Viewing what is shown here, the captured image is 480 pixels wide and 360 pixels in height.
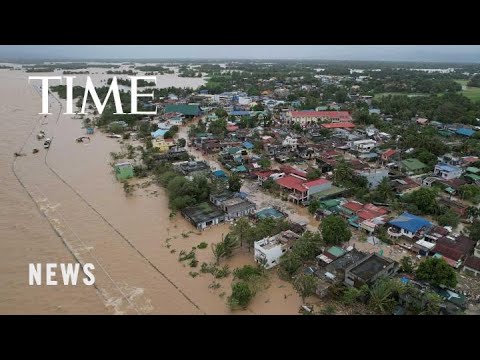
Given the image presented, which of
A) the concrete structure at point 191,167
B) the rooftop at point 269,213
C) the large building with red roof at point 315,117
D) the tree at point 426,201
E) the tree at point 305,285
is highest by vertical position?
the large building with red roof at point 315,117

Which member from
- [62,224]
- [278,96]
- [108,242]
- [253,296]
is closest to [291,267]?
[253,296]

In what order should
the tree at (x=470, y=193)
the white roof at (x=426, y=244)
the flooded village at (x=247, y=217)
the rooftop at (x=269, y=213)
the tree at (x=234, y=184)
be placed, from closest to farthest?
1. the flooded village at (x=247, y=217)
2. the white roof at (x=426, y=244)
3. the rooftop at (x=269, y=213)
4. the tree at (x=470, y=193)
5. the tree at (x=234, y=184)

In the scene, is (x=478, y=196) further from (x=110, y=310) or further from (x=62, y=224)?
(x=62, y=224)

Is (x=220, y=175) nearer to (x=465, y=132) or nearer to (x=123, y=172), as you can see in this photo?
(x=123, y=172)

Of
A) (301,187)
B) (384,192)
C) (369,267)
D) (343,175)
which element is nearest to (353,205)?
(384,192)

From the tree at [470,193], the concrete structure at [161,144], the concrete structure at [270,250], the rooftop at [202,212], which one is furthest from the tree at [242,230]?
the concrete structure at [161,144]

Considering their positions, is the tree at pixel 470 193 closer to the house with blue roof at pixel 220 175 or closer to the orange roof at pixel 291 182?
the orange roof at pixel 291 182
